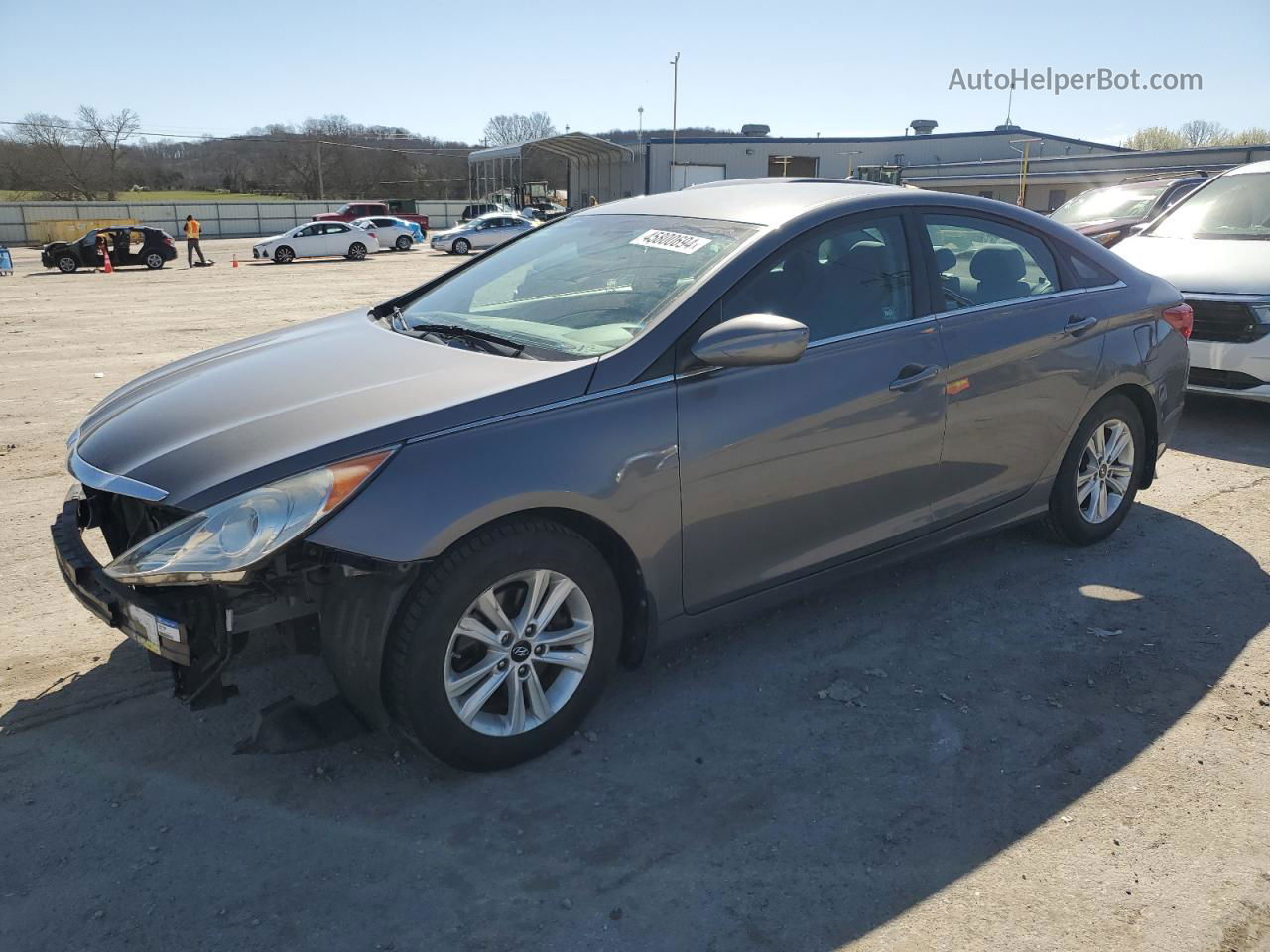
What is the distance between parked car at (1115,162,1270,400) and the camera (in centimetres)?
665

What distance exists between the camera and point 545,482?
2.80 meters

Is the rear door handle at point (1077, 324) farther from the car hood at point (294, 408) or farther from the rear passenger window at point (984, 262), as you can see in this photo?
the car hood at point (294, 408)

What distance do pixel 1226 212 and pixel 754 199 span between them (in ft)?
21.0

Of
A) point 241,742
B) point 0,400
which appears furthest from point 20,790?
point 0,400

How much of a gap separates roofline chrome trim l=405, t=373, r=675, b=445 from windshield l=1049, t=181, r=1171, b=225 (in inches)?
473

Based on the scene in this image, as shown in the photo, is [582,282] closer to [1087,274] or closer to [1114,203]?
[1087,274]

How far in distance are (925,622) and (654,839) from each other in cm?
185

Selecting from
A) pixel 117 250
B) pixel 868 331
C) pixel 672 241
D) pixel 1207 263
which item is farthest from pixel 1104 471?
pixel 117 250

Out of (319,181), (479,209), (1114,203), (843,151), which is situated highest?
(843,151)

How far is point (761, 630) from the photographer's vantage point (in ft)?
13.1

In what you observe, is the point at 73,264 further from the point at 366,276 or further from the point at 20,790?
the point at 20,790

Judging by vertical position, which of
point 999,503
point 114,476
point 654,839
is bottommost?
point 654,839

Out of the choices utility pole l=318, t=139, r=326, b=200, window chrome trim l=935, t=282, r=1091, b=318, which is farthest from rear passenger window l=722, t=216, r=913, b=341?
utility pole l=318, t=139, r=326, b=200

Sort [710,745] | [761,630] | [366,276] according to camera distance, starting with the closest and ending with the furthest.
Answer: [710,745] < [761,630] < [366,276]
